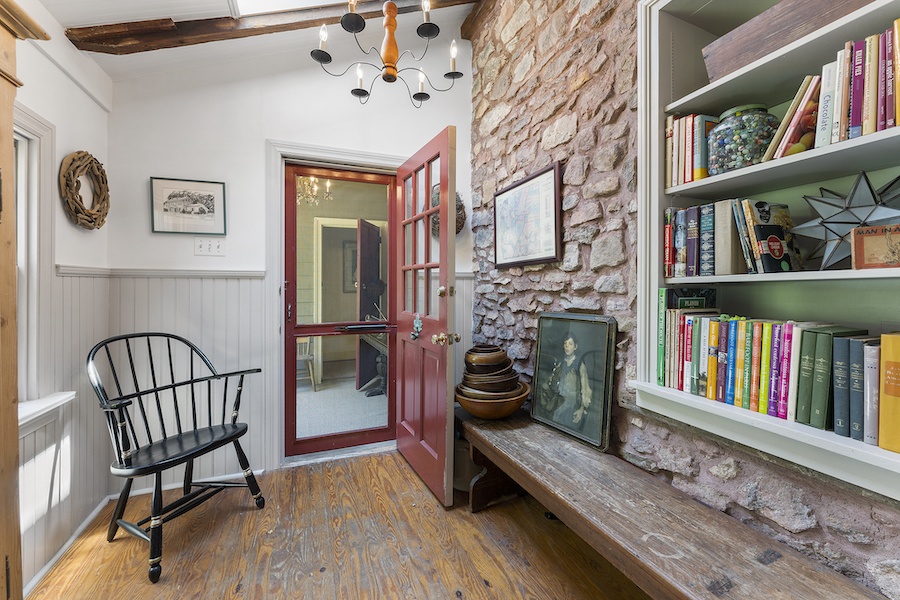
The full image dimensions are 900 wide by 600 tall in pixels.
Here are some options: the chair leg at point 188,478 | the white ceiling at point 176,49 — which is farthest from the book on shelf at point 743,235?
the chair leg at point 188,478

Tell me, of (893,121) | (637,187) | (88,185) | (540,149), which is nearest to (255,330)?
(88,185)

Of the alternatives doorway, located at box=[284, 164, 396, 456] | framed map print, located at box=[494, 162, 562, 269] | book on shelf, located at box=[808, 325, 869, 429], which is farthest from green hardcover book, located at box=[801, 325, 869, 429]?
doorway, located at box=[284, 164, 396, 456]

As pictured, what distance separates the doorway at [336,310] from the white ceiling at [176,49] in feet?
2.38

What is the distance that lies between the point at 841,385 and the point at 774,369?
5.7 inches

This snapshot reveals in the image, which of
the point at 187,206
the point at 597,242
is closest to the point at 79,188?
the point at 187,206

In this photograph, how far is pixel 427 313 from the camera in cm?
235

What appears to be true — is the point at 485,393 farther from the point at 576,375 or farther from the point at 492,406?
the point at 576,375

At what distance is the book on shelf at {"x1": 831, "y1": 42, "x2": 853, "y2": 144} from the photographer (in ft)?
3.13

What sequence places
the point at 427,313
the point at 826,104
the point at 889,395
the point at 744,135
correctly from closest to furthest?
the point at 889,395 < the point at 826,104 < the point at 744,135 < the point at 427,313

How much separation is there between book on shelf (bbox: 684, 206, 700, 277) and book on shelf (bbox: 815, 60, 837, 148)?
1.18 feet

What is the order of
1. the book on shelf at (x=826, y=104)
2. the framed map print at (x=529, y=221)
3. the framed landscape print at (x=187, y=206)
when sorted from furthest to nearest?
the framed landscape print at (x=187, y=206), the framed map print at (x=529, y=221), the book on shelf at (x=826, y=104)

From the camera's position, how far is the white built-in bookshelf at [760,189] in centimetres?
94

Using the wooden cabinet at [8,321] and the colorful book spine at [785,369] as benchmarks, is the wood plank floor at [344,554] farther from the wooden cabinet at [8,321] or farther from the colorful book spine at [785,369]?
the colorful book spine at [785,369]

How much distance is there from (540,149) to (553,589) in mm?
2140
